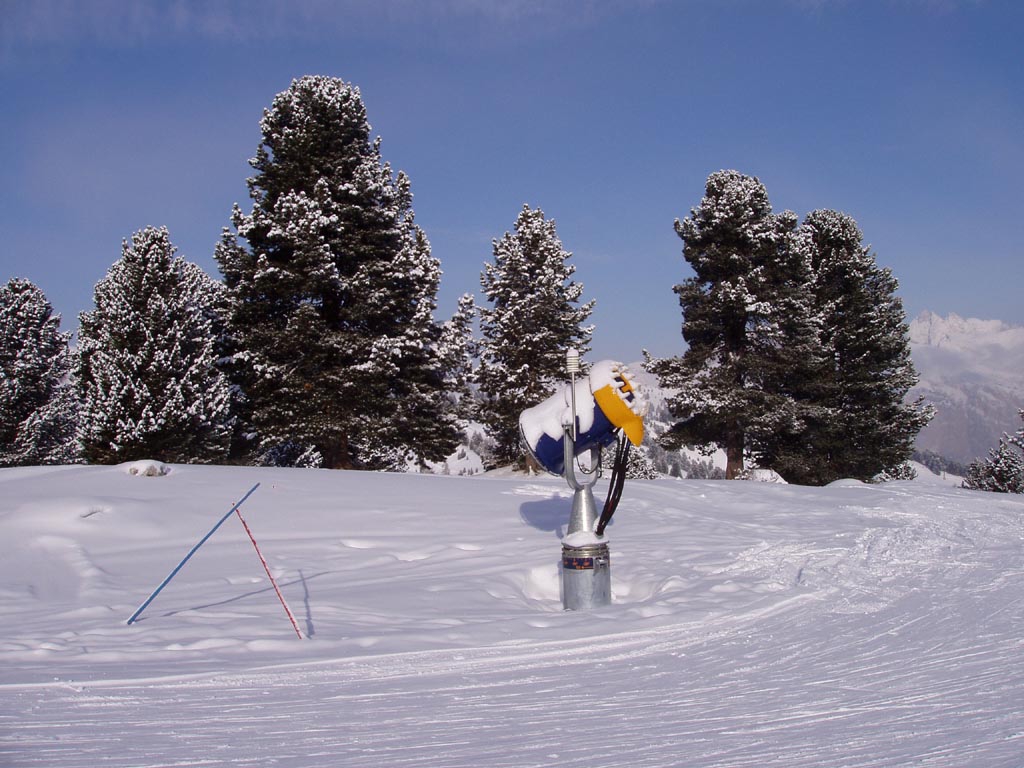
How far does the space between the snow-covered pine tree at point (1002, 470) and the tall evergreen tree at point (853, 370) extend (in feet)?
52.4

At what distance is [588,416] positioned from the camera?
6.75 meters

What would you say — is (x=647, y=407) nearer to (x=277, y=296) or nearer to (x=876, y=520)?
(x=876, y=520)

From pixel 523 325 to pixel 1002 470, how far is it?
3066 centimetres

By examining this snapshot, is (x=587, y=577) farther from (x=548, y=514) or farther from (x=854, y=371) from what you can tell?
(x=854, y=371)

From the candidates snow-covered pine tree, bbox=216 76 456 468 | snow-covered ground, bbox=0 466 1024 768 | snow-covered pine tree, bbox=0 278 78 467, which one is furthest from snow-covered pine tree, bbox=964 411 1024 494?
snow-covered pine tree, bbox=0 278 78 467

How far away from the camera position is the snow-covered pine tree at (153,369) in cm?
2125

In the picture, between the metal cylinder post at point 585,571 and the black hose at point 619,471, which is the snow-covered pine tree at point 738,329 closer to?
the black hose at point 619,471

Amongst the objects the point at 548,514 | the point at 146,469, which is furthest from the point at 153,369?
the point at 548,514

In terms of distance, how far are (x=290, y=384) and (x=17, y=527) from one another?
13410 millimetres

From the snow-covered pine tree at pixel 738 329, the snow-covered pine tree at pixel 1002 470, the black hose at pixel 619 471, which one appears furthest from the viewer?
the snow-covered pine tree at pixel 1002 470

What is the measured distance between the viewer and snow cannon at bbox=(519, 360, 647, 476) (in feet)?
21.6

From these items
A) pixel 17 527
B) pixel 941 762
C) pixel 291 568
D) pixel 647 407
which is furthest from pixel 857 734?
pixel 17 527

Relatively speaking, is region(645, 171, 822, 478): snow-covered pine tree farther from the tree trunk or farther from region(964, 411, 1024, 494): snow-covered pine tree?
region(964, 411, 1024, 494): snow-covered pine tree

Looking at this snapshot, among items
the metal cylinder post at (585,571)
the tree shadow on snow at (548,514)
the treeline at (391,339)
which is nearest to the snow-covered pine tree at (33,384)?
the treeline at (391,339)
